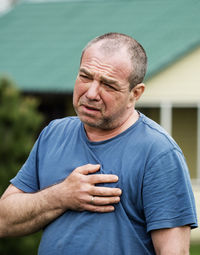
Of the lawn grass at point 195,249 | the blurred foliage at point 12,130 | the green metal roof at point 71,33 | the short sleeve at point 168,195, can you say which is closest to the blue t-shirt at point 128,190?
the short sleeve at point 168,195

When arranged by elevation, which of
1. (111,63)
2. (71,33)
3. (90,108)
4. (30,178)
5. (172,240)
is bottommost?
(172,240)

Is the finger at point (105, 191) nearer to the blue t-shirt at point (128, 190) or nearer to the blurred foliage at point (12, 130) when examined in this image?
the blue t-shirt at point (128, 190)

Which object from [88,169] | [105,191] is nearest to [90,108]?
[88,169]

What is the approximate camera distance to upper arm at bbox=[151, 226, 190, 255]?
103 inches

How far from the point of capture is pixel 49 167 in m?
2.93

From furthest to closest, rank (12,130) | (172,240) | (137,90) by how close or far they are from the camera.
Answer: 1. (12,130)
2. (137,90)
3. (172,240)

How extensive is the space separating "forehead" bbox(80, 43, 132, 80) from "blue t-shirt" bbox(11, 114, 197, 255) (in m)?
0.26

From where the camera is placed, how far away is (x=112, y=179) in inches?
107

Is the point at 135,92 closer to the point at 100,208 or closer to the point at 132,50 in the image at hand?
the point at 132,50

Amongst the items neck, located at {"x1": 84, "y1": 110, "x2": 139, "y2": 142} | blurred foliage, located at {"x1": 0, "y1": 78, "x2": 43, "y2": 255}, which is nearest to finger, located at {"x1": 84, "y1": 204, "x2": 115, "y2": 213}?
neck, located at {"x1": 84, "y1": 110, "x2": 139, "y2": 142}

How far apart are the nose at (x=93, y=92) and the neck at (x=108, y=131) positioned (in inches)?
→ 8.0

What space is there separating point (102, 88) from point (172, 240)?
2.40 feet

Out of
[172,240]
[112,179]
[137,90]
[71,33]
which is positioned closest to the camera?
[172,240]

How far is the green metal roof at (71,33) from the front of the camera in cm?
1216
